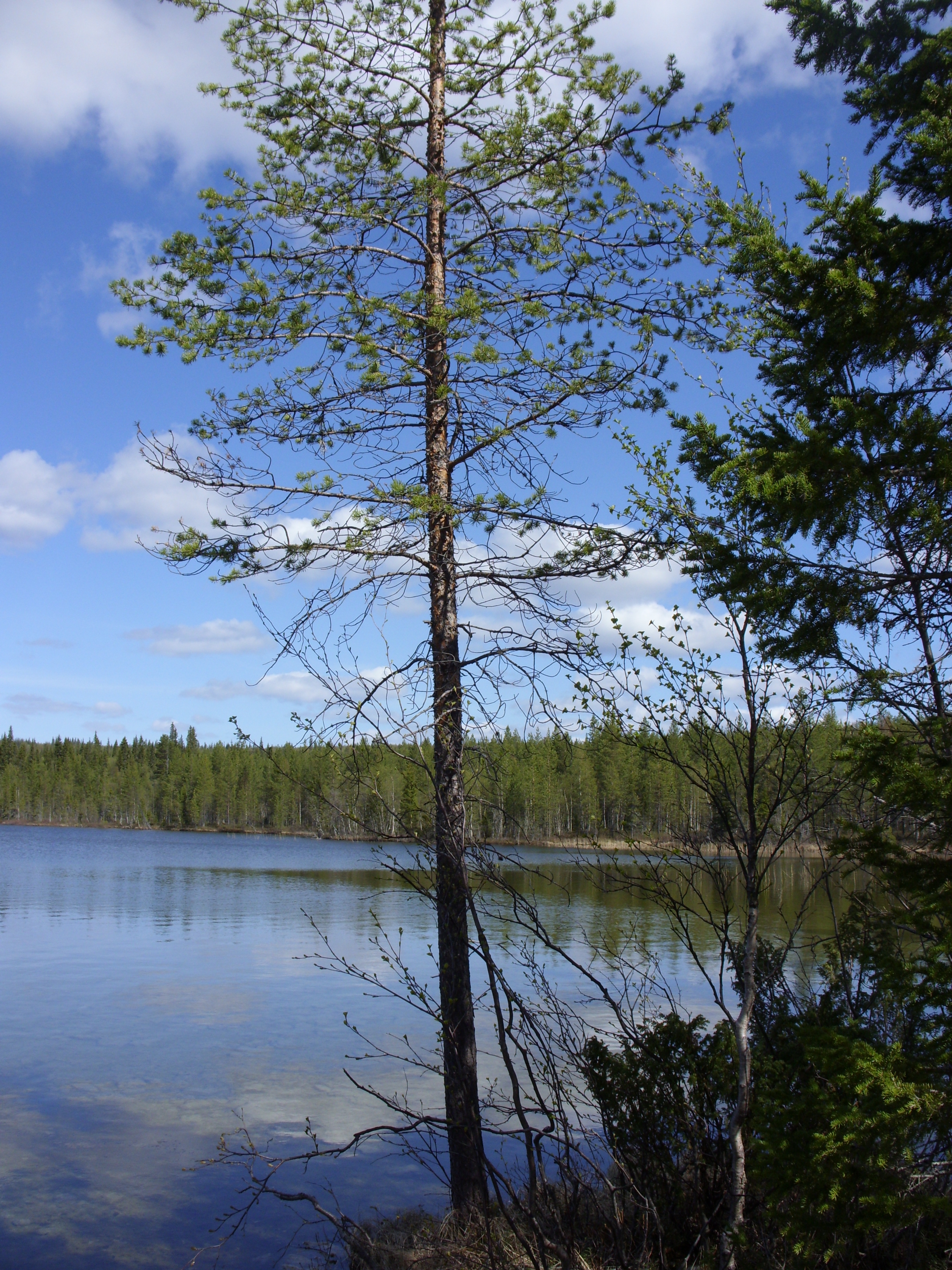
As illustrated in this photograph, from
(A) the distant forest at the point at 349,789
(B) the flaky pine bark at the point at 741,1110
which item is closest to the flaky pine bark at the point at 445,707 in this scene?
(A) the distant forest at the point at 349,789

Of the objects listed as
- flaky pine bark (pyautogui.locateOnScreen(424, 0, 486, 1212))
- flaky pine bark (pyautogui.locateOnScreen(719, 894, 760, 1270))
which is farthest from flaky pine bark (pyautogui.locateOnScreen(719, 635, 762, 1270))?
flaky pine bark (pyautogui.locateOnScreen(424, 0, 486, 1212))

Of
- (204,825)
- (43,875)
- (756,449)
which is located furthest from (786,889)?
(204,825)

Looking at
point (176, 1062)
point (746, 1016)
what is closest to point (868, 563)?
point (746, 1016)

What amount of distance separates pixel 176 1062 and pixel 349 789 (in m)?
6.73

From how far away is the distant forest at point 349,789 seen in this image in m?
5.29

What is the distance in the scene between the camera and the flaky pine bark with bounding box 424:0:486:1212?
17.5 ft

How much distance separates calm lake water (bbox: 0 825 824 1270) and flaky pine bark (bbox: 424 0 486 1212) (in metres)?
0.65

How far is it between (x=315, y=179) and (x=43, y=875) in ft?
112

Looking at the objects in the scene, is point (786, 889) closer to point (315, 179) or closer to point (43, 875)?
point (43, 875)

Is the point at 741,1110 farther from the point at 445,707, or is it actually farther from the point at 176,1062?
the point at 176,1062

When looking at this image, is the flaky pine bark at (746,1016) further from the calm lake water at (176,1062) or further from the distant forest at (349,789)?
the calm lake water at (176,1062)

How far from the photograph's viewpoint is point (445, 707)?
6273mm

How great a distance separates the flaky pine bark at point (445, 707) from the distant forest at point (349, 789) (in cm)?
19

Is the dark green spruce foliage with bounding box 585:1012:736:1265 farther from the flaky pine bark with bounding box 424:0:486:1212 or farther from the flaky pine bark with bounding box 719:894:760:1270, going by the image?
the flaky pine bark with bounding box 424:0:486:1212
